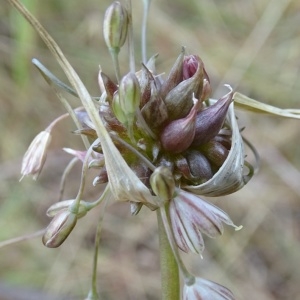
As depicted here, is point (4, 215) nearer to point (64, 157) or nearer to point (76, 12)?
point (64, 157)

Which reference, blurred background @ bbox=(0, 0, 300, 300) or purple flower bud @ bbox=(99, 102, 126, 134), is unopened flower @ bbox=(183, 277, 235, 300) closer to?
purple flower bud @ bbox=(99, 102, 126, 134)

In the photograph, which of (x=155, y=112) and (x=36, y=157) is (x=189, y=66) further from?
(x=36, y=157)

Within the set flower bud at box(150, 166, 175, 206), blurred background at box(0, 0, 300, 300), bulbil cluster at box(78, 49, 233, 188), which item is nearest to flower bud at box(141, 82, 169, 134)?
bulbil cluster at box(78, 49, 233, 188)

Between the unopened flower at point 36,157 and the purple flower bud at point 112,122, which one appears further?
the unopened flower at point 36,157

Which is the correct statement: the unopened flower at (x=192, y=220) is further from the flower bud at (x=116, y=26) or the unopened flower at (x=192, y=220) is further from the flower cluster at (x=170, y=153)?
the flower bud at (x=116, y=26)

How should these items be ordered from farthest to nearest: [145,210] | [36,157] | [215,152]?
[145,210] → [36,157] → [215,152]

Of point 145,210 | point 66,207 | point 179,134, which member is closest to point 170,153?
point 179,134

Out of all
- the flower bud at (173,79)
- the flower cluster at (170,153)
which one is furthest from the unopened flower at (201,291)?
the flower bud at (173,79)
